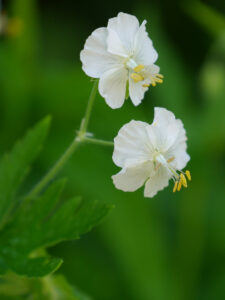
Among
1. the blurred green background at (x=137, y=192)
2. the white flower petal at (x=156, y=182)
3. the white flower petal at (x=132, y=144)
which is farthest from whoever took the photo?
the blurred green background at (x=137, y=192)

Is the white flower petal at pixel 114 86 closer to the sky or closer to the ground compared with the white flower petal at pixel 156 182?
closer to the sky

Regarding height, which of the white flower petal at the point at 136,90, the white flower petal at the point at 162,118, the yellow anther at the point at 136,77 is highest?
the yellow anther at the point at 136,77

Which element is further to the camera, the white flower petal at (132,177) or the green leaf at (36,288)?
the green leaf at (36,288)

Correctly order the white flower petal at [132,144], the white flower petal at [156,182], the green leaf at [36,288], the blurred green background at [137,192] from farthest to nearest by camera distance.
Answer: the blurred green background at [137,192], the green leaf at [36,288], the white flower petal at [156,182], the white flower petal at [132,144]

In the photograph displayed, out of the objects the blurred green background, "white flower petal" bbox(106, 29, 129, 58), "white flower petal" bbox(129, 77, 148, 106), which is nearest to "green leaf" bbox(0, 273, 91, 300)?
"white flower petal" bbox(129, 77, 148, 106)

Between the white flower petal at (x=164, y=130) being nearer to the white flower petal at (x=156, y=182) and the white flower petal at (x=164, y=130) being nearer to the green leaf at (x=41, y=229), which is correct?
the white flower petal at (x=156, y=182)

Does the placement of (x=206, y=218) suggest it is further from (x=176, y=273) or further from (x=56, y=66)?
(x=56, y=66)

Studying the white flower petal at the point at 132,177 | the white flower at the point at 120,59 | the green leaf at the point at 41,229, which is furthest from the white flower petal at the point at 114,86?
the green leaf at the point at 41,229
